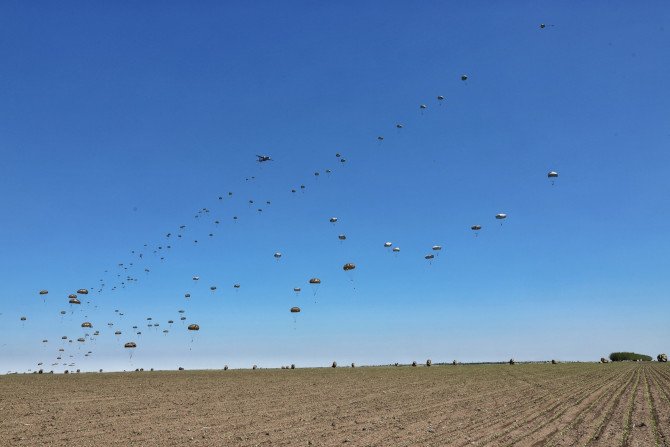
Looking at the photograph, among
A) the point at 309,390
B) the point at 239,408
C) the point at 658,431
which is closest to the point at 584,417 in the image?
the point at 658,431

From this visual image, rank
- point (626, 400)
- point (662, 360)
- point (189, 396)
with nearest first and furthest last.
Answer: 1. point (626, 400)
2. point (189, 396)
3. point (662, 360)

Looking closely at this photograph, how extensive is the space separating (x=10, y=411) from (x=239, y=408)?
45.2ft

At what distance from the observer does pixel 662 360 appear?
15875 centimetres

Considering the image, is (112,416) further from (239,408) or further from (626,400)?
(626,400)

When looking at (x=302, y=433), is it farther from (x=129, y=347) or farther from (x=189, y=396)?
(x=129, y=347)

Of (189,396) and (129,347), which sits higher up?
(129,347)

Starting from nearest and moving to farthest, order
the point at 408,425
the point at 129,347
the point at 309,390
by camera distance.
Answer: the point at 408,425 < the point at 309,390 < the point at 129,347

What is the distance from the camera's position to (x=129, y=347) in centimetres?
6391

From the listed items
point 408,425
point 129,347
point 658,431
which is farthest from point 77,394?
point 658,431

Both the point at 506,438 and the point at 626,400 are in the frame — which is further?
the point at 626,400

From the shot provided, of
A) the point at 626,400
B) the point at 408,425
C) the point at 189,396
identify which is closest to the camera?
the point at 408,425

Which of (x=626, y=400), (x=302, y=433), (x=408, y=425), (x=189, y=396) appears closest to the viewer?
(x=302, y=433)

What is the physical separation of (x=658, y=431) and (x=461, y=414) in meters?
9.13

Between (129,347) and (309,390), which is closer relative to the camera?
(309,390)
